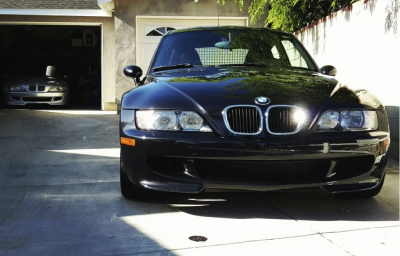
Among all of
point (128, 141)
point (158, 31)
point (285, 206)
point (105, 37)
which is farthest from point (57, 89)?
point (285, 206)

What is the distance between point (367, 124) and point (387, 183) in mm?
1413

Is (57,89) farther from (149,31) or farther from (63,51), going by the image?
(63,51)

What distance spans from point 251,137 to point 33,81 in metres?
12.2

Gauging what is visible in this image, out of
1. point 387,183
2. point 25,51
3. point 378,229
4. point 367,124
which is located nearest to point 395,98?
point 387,183

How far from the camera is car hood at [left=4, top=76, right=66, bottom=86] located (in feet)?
47.2

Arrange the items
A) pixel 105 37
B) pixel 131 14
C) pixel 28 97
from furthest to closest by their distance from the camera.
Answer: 1. pixel 28 97
2. pixel 105 37
3. pixel 131 14

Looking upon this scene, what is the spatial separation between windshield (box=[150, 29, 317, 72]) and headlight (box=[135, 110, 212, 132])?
1272 millimetres

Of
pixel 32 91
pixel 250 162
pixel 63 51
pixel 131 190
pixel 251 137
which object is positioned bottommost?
pixel 32 91

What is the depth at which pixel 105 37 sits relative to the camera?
14188 mm

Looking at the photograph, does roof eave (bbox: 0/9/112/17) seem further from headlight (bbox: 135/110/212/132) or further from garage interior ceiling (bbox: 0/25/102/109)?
headlight (bbox: 135/110/212/132)

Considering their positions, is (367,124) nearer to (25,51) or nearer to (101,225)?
(101,225)

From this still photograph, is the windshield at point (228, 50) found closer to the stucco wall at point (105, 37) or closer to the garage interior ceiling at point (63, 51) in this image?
the stucco wall at point (105, 37)

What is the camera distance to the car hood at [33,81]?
14.4 meters

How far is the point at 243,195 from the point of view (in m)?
4.38
